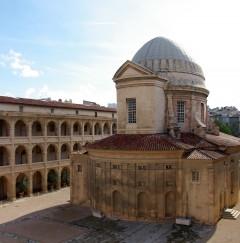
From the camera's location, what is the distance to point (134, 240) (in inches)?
1048

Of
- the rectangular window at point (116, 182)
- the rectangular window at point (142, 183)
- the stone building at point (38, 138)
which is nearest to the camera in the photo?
the rectangular window at point (142, 183)

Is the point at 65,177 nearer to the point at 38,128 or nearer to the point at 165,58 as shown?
the point at 38,128

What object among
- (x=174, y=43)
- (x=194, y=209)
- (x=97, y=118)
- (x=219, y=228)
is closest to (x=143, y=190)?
(x=194, y=209)

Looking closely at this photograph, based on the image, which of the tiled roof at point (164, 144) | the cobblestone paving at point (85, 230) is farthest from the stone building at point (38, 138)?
the tiled roof at point (164, 144)

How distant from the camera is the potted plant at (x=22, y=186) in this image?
152 ft

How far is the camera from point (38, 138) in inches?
1925

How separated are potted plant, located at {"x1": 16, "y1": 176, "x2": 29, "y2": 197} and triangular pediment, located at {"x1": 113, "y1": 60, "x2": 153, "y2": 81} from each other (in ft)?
71.0

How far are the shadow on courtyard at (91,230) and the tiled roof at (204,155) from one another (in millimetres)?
6122

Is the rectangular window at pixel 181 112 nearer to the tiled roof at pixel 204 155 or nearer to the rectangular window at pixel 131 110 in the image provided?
the rectangular window at pixel 131 110

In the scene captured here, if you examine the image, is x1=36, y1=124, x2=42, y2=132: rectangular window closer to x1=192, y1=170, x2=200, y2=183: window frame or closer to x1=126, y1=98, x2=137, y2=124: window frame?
x1=126, y1=98, x2=137, y2=124: window frame

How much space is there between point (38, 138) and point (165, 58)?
22.5m

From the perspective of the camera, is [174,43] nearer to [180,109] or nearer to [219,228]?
[180,109]

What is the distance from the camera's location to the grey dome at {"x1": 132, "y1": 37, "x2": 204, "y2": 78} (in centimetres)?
3897

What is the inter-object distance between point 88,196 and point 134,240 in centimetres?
1202
